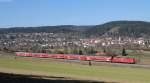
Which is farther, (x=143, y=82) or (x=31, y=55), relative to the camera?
(x=31, y=55)

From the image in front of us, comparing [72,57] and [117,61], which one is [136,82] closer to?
[117,61]

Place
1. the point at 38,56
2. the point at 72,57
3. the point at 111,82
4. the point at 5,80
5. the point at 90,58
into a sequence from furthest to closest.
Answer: the point at 38,56
the point at 72,57
the point at 90,58
the point at 111,82
the point at 5,80

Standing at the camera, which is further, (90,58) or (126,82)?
(90,58)

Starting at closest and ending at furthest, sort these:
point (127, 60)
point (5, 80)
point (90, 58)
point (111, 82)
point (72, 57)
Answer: point (5, 80) < point (111, 82) < point (127, 60) < point (90, 58) < point (72, 57)

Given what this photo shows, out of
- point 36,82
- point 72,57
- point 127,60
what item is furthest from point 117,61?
point 36,82

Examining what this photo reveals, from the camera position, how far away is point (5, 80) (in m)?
29.2

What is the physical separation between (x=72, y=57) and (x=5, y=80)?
7614 cm

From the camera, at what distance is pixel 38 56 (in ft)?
385

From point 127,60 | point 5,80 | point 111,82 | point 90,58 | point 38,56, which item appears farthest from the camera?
point 38,56

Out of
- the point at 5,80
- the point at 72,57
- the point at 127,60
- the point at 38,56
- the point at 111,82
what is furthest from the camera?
the point at 38,56

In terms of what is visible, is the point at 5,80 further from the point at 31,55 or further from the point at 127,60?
the point at 31,55

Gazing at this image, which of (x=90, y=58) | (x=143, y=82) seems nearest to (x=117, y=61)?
(x=90, y=58)

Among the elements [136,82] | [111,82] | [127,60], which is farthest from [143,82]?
[127,60]

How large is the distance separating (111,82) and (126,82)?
1808 millimetres
